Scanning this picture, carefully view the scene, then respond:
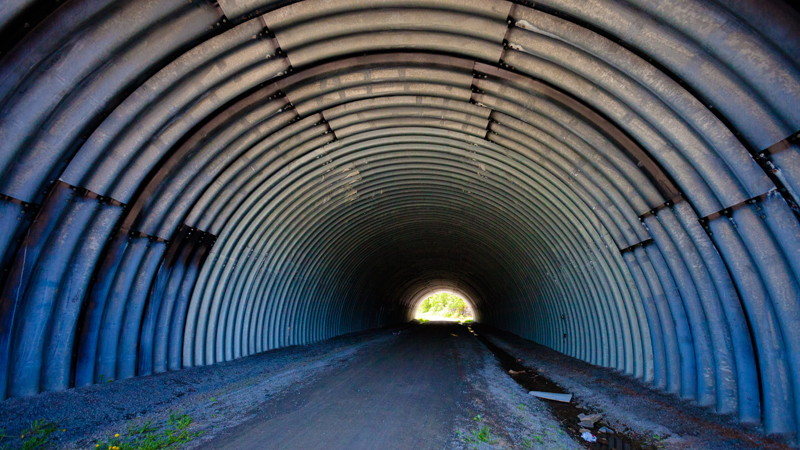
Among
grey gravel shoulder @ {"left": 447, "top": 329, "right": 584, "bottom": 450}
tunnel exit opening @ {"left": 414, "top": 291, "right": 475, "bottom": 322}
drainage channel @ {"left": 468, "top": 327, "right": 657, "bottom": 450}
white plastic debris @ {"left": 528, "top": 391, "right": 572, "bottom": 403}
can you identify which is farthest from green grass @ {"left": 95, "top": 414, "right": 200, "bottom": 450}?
tunnel exit opening @ {"left": 414, "top": 291, "right": 475, "bottom": 322}

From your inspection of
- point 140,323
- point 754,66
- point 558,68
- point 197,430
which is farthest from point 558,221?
point 140,323

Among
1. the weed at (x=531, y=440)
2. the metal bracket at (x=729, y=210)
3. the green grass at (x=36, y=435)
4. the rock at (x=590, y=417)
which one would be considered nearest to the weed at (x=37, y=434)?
the green grass at (x=36, y=435)

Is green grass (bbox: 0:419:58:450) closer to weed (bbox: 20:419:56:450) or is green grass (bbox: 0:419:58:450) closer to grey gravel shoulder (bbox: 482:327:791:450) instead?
weed (bbox: 20:419:56:450)

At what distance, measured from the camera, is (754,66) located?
4.31 m

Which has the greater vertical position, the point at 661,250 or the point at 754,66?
the point at 754,66

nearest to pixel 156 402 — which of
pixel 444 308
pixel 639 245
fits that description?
pixel 639 245

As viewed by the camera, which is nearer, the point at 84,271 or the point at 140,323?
the point at 84,271

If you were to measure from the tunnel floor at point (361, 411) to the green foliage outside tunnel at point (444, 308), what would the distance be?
2340 inches

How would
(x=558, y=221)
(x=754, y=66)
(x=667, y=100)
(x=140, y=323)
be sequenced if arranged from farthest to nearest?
(x=558, y=221)
(x=140, y=323)
(x=667, y=100)
(x=754, y=66)

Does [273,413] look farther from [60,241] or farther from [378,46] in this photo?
[378,46]

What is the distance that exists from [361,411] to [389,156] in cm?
723

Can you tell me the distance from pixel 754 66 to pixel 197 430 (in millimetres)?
7991

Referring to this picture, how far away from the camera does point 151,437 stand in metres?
4.70

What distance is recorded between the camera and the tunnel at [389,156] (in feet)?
16.0
